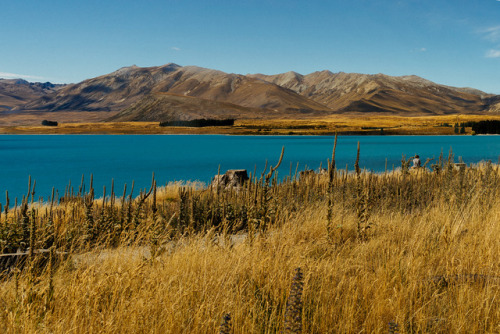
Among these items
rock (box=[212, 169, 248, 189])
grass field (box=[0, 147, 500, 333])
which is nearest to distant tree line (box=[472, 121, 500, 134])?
rock (box=[212, 169, 248, 189])

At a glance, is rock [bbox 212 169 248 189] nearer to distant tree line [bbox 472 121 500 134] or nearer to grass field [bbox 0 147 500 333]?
grass field [bbox 0 147 500 333]

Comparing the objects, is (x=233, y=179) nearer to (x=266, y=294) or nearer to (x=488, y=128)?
(x=266, y=294)

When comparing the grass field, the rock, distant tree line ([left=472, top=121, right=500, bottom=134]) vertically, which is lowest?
the rock

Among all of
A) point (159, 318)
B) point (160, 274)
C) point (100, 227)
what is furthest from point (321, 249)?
point (100, 227)

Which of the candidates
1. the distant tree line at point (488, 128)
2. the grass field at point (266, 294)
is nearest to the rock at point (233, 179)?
the grass field at point (266, 294)

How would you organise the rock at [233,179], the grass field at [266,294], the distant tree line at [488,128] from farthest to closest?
the distant tree line at [488,128] < the rock at [233,179] < the grass field at [266,294]

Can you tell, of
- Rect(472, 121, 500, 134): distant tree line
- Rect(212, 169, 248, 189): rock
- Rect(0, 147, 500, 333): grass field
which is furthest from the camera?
Rect(472, 121, 500, 134): distant tree line

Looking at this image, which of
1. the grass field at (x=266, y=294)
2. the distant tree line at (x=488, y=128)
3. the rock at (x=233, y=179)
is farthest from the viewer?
the distant tree line at (x=488, y=128)

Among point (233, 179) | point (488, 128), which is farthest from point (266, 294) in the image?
→ point (488, 128)

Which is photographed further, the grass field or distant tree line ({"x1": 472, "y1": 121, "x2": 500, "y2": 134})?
distant tree line ({"x1": 472, "y1": 121, "x2": 500, "y2": 134})

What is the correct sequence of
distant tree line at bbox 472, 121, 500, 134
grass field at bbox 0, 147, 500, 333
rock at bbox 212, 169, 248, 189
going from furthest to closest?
distant tree line at bbox 472, 121, 500, 134 < rock at bbox 212, 169, 248, 189 < grass field at bbox 0, 147, 500, 333

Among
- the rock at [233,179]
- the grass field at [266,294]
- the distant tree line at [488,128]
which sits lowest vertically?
the rock at [233,179]

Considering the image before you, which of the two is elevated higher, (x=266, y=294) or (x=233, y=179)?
(x=266, y=294)

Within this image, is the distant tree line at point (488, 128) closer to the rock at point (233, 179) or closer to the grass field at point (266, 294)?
the rock at point (233, 179)
